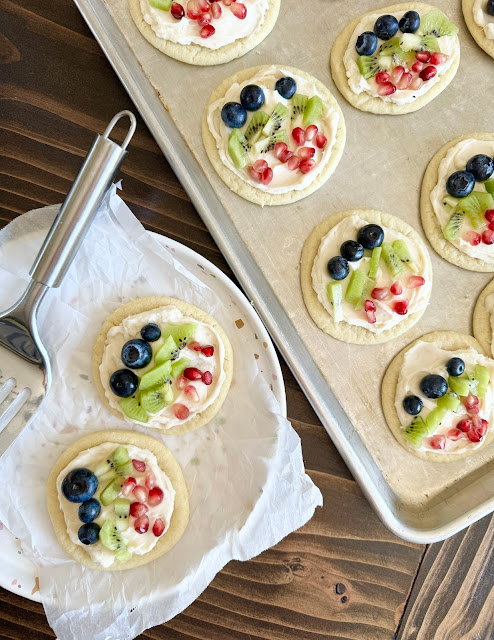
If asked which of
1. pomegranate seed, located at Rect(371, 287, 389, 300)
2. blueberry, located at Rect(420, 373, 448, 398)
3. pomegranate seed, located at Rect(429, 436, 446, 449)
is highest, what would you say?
pomegranate seed, located at Rect(371, 287, 389, 300)

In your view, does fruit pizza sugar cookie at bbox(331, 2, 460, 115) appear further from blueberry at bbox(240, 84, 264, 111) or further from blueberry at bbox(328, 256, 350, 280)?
blueberry at bbox(328, 256, 350, 280)

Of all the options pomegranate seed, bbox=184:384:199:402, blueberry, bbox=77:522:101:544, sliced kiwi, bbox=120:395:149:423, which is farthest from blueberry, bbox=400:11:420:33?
blueberry, bbox=77:522:101:544

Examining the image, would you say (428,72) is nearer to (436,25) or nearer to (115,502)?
(436,25)

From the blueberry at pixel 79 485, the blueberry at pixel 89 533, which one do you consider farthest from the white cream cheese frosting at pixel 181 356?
the blueberry at pixel 89 533

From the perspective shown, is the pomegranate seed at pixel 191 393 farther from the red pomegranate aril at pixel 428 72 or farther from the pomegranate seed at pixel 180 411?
the red pomegranate aril at pixel 428 72

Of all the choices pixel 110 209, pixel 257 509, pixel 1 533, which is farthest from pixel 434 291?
pixel 1 533

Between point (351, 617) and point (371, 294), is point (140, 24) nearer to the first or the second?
point (371, 294)

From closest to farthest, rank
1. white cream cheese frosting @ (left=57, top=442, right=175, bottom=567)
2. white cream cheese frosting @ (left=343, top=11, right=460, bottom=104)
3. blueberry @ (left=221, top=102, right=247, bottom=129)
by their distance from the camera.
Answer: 1. white cream cheese frosting @ (left=57, top=442, right=175, bottom=567)
2. blueberry @ (left=221, top=102, right=247, bottom=129)
3. white cream cheese frosting @ (left=343, top=11, right=460, bottom=104)
